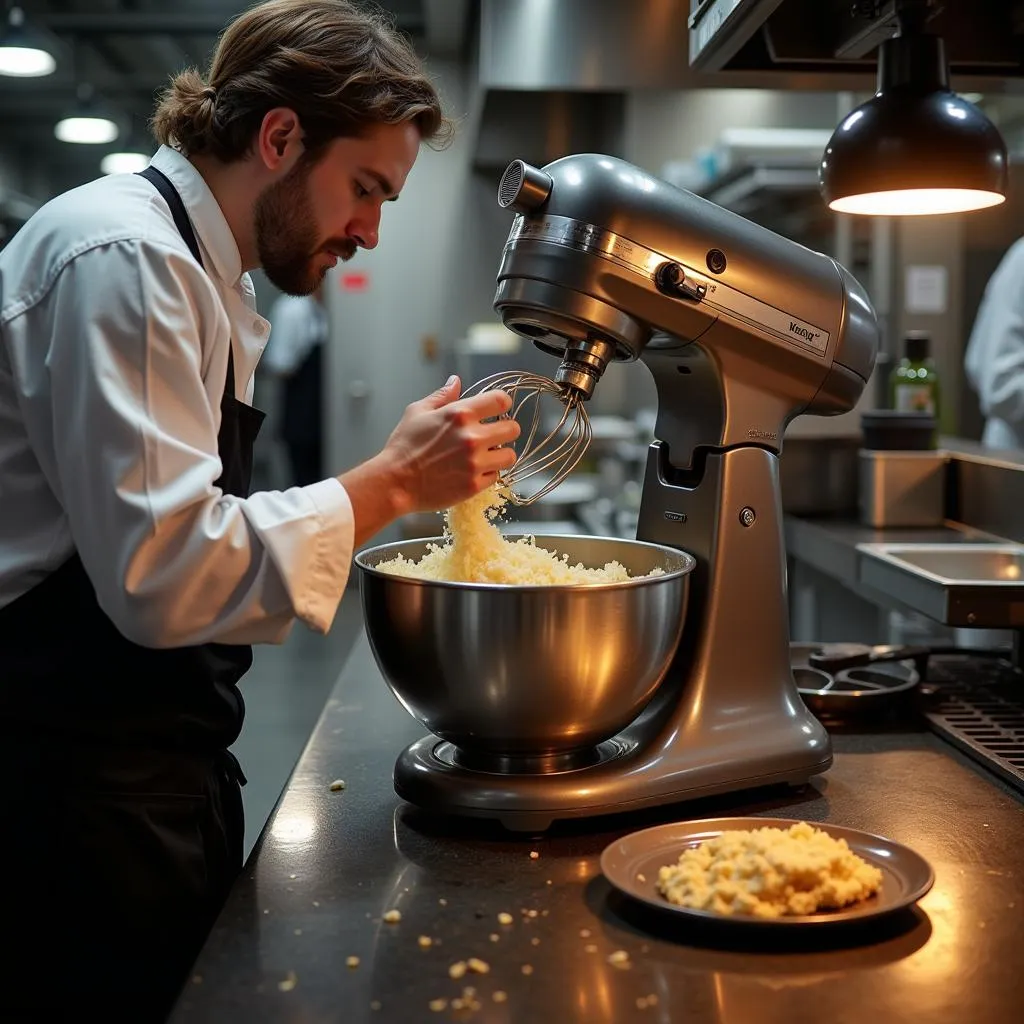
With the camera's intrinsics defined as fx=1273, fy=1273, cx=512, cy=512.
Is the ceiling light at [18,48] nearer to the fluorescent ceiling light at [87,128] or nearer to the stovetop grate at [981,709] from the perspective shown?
the fluorescent ceiling light at [87,128]

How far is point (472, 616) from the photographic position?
3.39ft

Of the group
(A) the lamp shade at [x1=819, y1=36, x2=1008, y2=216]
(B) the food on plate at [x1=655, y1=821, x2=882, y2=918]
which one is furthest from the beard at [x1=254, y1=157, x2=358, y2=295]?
(B) the food on plate at [x1=655, y1=821, x2=882, y2=918]

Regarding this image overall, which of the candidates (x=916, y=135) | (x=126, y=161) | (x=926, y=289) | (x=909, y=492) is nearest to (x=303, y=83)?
(x=916, y=135)

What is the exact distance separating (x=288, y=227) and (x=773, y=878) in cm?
73

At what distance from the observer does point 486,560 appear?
117 centimetres

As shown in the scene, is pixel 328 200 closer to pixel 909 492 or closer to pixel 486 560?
pixel 486 560

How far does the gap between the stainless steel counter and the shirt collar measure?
0.50m

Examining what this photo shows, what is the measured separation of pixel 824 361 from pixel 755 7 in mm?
377

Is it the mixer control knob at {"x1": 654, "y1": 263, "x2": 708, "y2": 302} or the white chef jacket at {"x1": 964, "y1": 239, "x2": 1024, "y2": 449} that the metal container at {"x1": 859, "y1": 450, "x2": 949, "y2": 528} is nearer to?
the white chef jacket at {"x1": 964, "y1": 239, "x2": 1024, "y2": 449}

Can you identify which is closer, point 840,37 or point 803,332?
point 803,332

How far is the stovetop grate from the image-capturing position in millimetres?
1270

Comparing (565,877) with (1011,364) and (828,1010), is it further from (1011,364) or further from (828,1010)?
(1011,364)

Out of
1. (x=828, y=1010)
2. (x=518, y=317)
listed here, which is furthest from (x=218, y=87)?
(x=828, y=1010)

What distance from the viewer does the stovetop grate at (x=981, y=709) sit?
1270 mm
